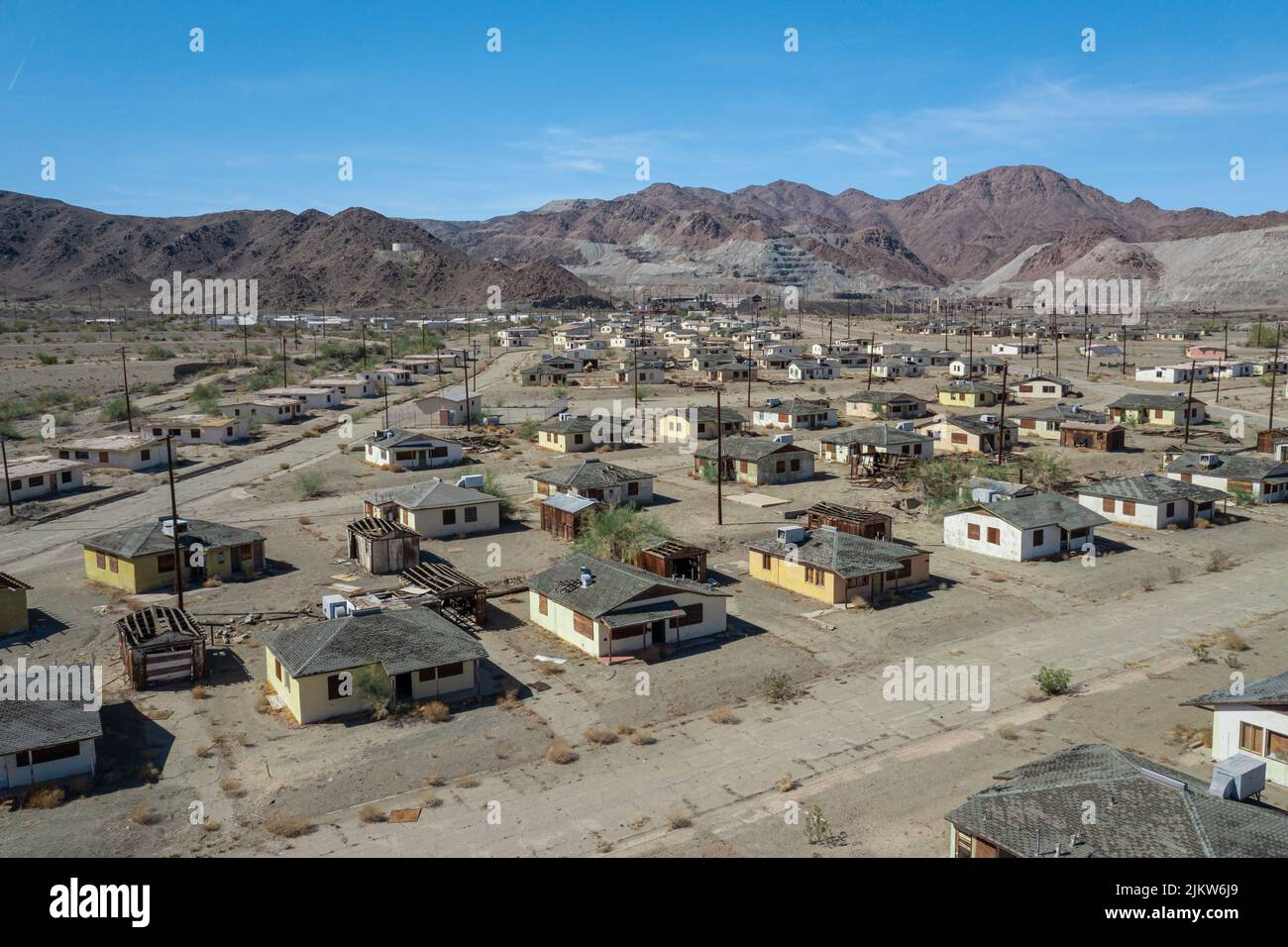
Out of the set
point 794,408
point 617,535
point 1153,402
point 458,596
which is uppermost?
point 794,408

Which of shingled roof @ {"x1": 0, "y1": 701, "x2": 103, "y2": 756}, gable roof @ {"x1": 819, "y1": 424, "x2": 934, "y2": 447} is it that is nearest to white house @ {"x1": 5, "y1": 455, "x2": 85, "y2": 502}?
shingled roof @ {"x1": 0, "y1": 701, "x2": 103, "y2": 756}

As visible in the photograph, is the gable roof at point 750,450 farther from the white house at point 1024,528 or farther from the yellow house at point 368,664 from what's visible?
the yellow house at point 368,664

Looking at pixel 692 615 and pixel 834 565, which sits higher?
pixel 834 565

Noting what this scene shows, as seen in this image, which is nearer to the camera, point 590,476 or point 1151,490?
point 1151,490

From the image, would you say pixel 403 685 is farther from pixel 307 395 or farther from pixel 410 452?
pixel 307 395

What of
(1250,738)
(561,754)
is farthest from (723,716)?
(1250,738)

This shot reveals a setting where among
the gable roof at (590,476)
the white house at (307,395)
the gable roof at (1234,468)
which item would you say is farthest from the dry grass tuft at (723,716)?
the white house at (307,395)

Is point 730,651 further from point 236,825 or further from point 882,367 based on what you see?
point 882,367
